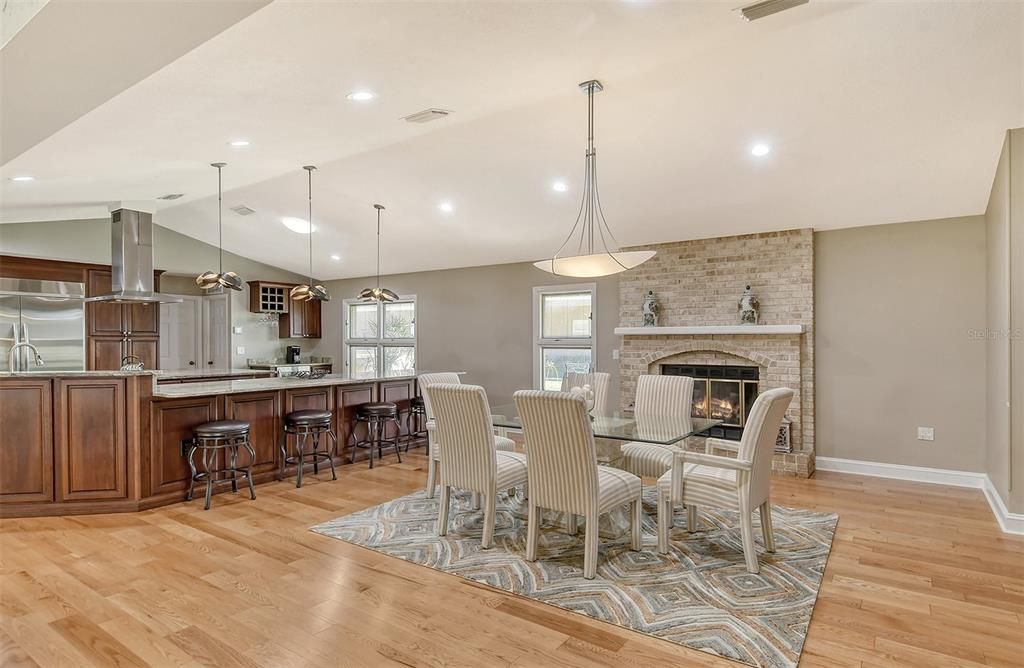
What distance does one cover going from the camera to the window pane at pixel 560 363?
6996 millimetres

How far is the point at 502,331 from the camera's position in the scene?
24.9ft

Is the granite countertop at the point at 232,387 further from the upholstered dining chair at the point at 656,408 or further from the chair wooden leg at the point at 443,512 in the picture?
the upholstered dining chair at the point at 656,408

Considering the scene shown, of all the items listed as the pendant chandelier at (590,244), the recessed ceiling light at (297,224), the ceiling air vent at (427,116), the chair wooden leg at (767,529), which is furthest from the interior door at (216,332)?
the chair wooden leg at (767,529)

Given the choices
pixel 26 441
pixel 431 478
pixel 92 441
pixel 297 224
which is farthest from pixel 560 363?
pixel 26 441

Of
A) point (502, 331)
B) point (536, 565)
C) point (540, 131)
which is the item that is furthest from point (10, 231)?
point (536, 565)

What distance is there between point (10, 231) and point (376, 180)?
182 inches

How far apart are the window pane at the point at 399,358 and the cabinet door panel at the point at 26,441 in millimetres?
4815

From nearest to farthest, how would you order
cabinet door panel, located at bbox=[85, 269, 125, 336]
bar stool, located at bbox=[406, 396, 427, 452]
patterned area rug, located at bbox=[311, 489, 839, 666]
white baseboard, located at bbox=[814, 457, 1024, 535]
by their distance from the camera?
1. patterned area rug, located at bbox=[311, 489, 839, 666]
2. white baseboard, located at bbox=[814, 457, 1024, 535]
3. bar stool, located at bbox=[406, 396, 427, 452]
4. cabinet door panel, located at bbox=[85, 269, 125, 336]

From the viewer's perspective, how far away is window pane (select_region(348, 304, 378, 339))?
9.13 meters

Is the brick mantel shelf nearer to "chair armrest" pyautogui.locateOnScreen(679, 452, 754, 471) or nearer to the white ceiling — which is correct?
the white ceiling

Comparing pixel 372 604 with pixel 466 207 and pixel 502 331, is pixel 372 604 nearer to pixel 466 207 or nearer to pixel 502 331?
pixel 466 207

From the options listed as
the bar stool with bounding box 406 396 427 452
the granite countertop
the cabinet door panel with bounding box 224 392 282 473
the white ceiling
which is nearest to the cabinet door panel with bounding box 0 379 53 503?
the granite countertop

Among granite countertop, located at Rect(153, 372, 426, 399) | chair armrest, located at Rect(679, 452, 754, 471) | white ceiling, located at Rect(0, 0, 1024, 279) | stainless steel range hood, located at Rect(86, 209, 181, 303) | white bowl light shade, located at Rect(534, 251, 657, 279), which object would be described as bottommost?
chair armrest, located at Rect(679, 452, 754, 471)

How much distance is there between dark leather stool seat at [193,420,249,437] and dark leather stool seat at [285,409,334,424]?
Result: 22.9 inches
